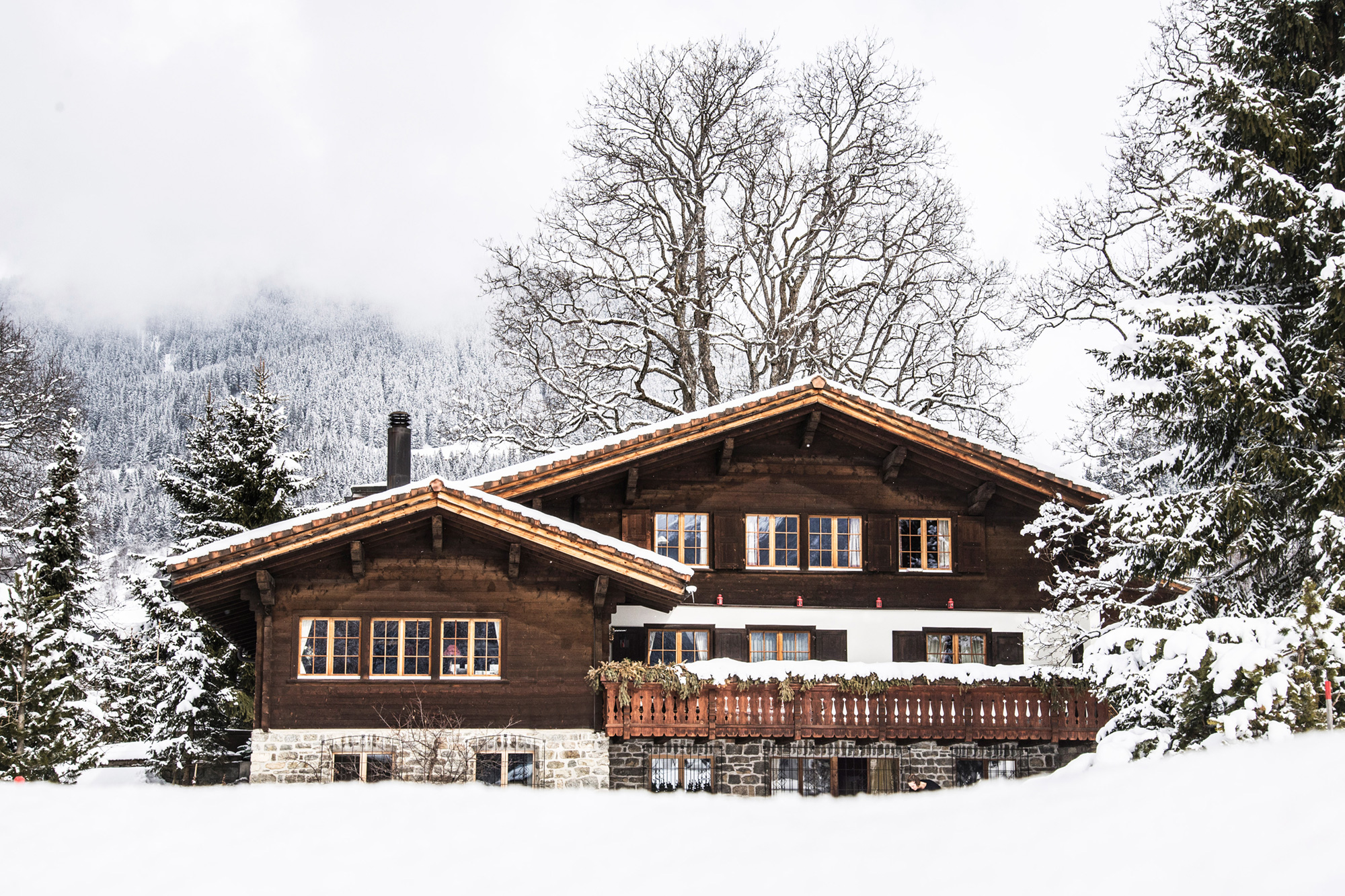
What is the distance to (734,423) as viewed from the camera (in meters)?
21.4

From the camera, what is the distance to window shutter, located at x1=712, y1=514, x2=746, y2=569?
2198cm

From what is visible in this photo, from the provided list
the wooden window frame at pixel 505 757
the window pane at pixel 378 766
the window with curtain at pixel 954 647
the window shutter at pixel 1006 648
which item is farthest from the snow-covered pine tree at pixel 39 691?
the window shutter at pixel 1006 648

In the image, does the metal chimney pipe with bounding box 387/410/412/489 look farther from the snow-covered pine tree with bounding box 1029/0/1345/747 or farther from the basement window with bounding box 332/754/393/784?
the snow-covered pine tree with bounding box 1029/0/1345/747

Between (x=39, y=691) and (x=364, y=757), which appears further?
(x=39, y=691)

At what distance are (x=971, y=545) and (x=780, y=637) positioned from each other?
3915 mm

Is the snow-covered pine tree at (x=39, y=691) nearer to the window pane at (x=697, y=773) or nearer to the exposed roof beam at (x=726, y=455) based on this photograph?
the window pane at (x=697, y=773)

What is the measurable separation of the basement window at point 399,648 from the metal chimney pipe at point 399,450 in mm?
5007

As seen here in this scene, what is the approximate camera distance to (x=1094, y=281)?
2272 centimetres

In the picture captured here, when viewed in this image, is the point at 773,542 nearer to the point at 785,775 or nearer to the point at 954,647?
the point at 954,647

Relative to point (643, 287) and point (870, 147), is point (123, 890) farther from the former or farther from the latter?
point (870, 147)

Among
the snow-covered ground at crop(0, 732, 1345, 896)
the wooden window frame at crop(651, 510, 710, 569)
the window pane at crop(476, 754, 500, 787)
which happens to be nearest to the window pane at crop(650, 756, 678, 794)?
the window pane at crop(476, 754, 500, 787)

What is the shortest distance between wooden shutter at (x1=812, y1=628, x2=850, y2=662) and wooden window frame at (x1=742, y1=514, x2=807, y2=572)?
1239 mm

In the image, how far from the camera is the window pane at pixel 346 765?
766 inches

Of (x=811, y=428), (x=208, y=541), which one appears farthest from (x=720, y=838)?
(x=208, y=541)
